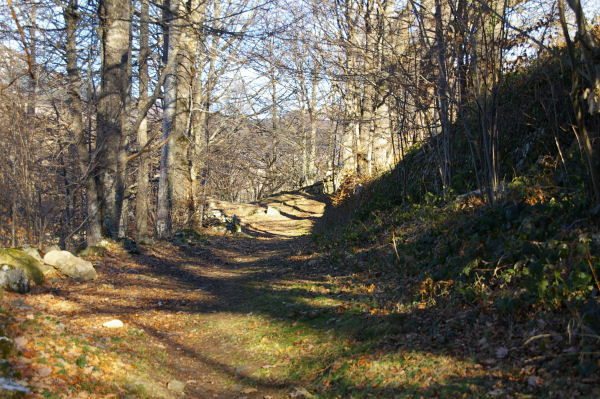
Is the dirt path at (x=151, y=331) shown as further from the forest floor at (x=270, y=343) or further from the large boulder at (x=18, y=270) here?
the large boulder at (x=18, y=270)

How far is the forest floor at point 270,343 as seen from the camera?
3.95m

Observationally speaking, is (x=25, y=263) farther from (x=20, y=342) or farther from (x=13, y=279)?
(x=20, y=342)

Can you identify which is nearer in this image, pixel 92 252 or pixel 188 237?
pixel 92 252

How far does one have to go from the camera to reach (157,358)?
557cm

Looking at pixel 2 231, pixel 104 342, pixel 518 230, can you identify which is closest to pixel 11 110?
pixel 2 231

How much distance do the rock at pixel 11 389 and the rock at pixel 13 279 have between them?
367 cm

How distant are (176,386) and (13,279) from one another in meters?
3.83

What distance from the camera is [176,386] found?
4840 millimetres

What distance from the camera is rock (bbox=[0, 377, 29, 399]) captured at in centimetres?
350

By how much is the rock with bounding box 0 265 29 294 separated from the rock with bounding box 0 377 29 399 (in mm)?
3674

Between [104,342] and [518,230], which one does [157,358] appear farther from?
[518,230]

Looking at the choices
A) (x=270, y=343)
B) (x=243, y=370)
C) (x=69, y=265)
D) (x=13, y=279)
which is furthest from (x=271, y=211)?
(x=243, y=370)

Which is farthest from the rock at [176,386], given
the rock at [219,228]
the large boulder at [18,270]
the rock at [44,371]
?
the rock at [219,228]

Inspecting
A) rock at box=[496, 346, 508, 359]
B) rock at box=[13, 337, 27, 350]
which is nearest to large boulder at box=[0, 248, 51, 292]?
rock at box=[13, 337, 27, 350]
